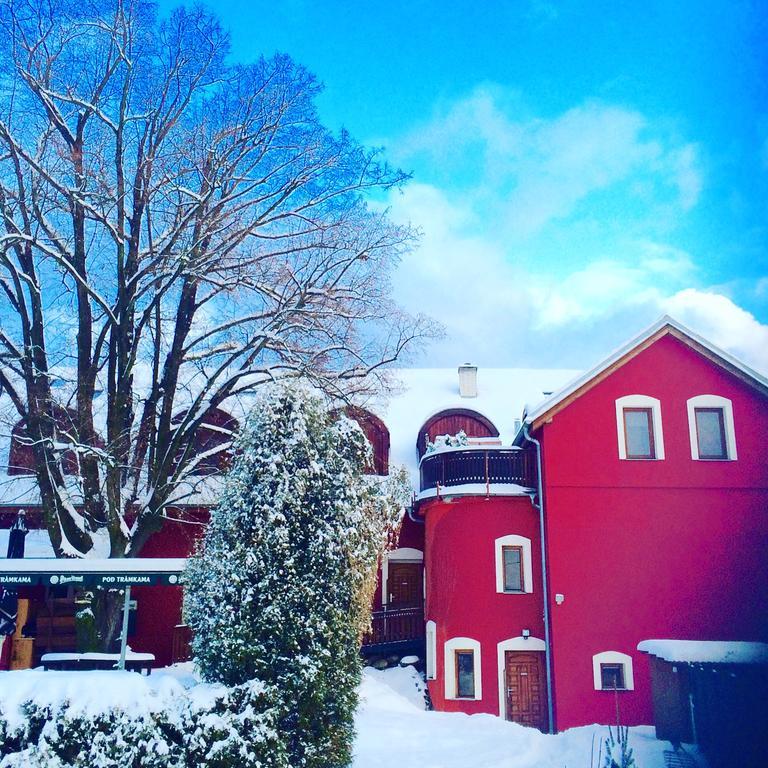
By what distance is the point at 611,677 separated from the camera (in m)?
14.7

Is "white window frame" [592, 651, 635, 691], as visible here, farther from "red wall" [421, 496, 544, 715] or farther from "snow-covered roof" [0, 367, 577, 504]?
"snow-covered roof" [0, 367, 577, 504]

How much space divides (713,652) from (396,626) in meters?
9.60

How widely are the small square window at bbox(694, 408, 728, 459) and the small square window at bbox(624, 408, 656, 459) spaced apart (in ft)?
3.53

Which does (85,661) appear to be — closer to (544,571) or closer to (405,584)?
(544,571)

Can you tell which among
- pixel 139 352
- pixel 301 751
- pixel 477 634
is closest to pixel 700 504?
pixel 477 634

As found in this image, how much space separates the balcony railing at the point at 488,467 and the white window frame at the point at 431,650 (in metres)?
3.62

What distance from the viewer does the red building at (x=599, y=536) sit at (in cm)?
1483

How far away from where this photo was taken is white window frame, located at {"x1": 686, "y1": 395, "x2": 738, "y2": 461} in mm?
15636

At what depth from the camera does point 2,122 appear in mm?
12133

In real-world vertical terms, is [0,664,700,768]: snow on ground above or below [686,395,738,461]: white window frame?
below

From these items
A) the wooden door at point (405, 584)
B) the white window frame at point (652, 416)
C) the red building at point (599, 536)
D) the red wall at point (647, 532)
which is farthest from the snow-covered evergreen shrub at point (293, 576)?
the wooden door at point (405, 584)

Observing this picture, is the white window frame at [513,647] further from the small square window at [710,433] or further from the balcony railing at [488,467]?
the small square window at [710,433]

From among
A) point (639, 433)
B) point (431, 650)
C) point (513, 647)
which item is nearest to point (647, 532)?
point (639, 433)

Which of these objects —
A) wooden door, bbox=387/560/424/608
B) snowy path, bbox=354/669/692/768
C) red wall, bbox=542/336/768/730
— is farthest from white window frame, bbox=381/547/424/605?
red wall, bbox=542/336/768/730
